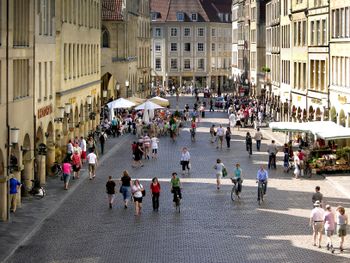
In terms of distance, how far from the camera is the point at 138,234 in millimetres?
30125

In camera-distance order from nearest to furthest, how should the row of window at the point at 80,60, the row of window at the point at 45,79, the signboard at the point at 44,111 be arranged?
the signboard at the point at 44,111, the row of window at the point at 45,79, the row of window at the point at 80,60

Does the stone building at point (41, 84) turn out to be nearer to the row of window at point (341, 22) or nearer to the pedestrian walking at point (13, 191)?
the pedestrian walking at point (13, 191)

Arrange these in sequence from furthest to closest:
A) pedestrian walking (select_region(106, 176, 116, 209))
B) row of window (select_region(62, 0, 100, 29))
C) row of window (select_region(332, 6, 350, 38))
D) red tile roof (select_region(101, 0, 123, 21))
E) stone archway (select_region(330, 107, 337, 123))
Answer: red tile roof (select_region(101, 0, 123, 21)), stone archway (select_region(330, 107, 337, 123)), row of window (select_region(332, 6, 350, 38)), row of window (select_region(62, 0, 100, 29)), pedestrian walking (select_region(106, 176, 116, 209))

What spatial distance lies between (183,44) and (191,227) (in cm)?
12702

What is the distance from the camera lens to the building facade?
156375 millimetres

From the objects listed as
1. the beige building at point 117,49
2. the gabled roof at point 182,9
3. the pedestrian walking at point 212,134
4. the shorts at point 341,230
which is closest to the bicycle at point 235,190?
the shorts at point 341,230

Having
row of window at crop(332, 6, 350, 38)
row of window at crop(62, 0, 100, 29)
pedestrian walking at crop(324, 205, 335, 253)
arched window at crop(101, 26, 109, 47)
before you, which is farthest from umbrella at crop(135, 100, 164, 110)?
pedestrian walking at crop(324, 205, 335, 253)

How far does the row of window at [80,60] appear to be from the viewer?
54.8 meters

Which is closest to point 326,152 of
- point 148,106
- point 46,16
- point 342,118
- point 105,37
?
point 342,118

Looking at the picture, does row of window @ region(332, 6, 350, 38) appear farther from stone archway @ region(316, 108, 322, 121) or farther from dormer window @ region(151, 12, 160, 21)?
dormer window @ region(151, 12, 160, 21)

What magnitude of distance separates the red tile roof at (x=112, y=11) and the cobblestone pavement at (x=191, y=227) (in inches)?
1815

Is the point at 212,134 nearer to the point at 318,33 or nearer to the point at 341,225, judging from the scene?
the point at 318,33

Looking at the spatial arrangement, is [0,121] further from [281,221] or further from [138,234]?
[281,221]

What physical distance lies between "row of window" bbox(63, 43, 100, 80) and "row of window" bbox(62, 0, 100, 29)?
141 centimetres
